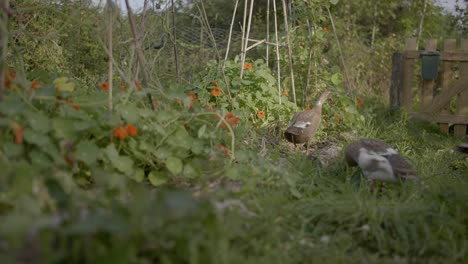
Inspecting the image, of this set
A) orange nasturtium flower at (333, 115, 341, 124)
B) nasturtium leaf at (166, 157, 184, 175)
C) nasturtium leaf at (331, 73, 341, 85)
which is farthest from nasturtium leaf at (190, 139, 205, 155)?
nasturtium leaf at (331, 73, 341, 85)

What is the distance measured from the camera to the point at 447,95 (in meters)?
6.14

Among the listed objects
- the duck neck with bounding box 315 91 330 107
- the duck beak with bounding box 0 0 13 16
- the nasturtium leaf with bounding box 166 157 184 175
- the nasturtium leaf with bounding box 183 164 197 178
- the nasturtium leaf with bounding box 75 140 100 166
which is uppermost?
the duck beak with bounding box 0 0 13 16

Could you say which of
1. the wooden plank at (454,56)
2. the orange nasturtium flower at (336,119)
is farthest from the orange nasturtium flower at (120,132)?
the wooden plank at (454,56)

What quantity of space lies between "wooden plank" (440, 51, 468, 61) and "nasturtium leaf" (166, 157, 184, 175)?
443 cm

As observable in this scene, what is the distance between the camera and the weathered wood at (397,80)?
252 inches

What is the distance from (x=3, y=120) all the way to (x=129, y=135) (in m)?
0.71

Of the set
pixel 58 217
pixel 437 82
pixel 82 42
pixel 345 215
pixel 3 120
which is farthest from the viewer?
pixel 437 82

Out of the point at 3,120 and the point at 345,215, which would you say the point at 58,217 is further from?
the point at 345,215

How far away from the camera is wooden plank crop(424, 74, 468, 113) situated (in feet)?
19.9

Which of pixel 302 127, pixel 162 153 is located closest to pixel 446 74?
pixel 302 127

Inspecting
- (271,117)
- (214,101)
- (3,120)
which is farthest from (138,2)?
(3,120)

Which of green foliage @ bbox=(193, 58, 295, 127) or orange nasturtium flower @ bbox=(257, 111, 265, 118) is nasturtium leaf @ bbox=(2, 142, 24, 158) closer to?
green foliage @ bbox=(193, 58, 295, 127)

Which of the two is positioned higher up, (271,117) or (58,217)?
(58,217)

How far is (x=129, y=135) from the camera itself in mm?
2867
